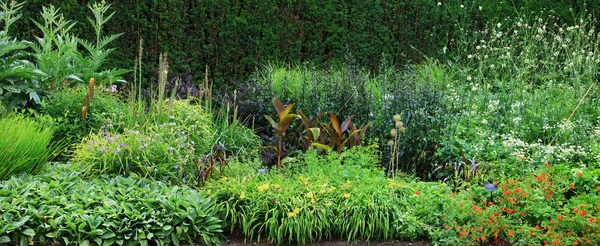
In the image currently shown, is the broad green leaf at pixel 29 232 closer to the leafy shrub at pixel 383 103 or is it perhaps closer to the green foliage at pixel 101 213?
the green foliage at pixel 101 213

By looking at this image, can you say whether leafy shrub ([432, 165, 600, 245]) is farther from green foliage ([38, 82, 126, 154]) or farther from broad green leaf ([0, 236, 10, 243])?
green foliage ([38, 82, 126, 154])

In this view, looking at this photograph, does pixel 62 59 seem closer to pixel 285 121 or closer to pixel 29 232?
pixel 285 121

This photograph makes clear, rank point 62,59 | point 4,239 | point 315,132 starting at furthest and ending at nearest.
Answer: point 62,59 < point 315,132 < point 4,239

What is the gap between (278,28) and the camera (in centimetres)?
912

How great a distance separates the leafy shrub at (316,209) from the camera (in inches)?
190

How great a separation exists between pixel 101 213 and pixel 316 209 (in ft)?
4.83

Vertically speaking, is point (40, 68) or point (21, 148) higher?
point (40, 68)

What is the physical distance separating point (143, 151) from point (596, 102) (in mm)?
4773

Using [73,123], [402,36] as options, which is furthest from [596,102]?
[73,123]

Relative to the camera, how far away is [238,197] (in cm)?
502

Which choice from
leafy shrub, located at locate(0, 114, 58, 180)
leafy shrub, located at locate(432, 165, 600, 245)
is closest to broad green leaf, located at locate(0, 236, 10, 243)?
leafy shrub, located at locate(0, 114, 58, 180)

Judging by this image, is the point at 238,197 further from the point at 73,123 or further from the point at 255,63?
the point at 255,63

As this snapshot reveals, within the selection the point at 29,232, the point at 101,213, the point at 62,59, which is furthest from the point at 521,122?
the point at 29,232

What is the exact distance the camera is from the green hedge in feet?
27.4
